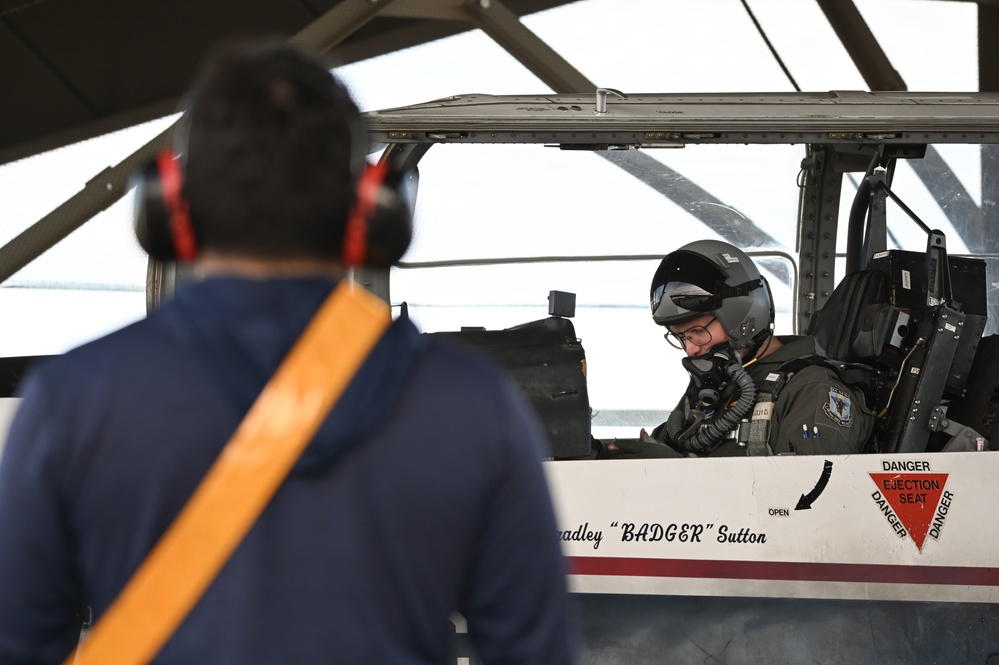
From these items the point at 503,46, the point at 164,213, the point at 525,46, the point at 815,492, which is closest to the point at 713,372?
the point at 815,492

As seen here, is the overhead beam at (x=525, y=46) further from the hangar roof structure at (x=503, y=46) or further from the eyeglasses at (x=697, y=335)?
the eyeglasses at (x=697, y=335)

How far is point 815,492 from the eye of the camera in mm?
2900

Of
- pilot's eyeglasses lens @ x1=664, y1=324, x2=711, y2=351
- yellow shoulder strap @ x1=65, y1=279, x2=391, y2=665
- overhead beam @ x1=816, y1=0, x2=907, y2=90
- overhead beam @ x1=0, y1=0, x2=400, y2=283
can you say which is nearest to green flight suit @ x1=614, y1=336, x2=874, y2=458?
pilot's eyeglasses lens @ x1=664, y1=324, x2=711, y2=351

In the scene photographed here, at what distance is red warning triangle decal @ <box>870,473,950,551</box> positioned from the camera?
290cm

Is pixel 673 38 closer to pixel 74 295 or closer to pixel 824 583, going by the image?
pixel 74 295

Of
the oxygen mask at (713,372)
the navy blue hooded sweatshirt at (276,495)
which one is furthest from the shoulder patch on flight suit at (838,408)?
the navy blue hooded sweatshirt at (276,495)

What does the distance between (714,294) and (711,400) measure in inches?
13.8

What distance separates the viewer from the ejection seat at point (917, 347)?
3.36 m

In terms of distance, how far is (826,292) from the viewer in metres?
4.38

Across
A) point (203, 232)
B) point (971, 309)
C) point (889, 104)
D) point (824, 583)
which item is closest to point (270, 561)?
point (203, 232)

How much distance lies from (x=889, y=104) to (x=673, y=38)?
316 inches

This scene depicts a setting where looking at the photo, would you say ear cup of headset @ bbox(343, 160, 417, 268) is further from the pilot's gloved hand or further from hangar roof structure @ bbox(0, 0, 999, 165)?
hangar roof structure @ bbox(0, 0, 999, 165)

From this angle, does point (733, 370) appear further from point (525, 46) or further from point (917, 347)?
point (525, 46)

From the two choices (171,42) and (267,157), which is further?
(171,42)
